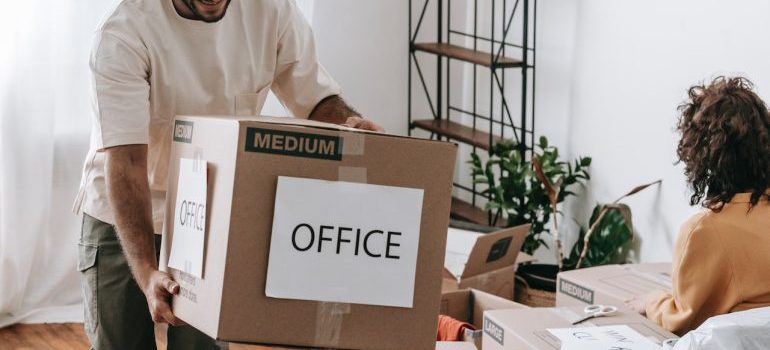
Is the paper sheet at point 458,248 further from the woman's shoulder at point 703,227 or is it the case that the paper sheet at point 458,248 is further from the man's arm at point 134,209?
the man's arm at point 134,209

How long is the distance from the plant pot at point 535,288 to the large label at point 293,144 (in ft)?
5.94

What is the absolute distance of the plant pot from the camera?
2979 millimetres

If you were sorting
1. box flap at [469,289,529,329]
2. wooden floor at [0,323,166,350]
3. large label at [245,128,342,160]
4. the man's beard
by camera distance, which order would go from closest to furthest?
large label at [245,128,342,160]
the man's beard
box flap at [469,289,529,329]
wooden floor at [0,323,166,350]

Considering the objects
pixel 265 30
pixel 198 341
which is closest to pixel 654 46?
pixel 265 30

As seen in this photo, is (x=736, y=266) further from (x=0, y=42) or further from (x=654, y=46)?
Result: (x=0, y=42)

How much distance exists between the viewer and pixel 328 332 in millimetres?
1300

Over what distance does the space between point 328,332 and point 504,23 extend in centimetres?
244

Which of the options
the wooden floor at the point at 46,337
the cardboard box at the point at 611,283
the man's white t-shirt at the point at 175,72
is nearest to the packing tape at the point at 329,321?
the man's white t-shirt at the point at 175,72

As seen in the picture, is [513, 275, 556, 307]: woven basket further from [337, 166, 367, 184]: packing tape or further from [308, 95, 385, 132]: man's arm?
[337, 166, 367, 184]: packing tape

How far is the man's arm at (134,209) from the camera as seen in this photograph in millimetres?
1501

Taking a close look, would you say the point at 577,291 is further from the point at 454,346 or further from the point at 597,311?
the point at 454,346

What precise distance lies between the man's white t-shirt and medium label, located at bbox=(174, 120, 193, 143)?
0.16 meters

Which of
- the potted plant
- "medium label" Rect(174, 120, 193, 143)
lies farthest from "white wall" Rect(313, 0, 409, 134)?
"medium label" Rect(174, 120, 193, 143)

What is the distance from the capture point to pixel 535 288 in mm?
3033
